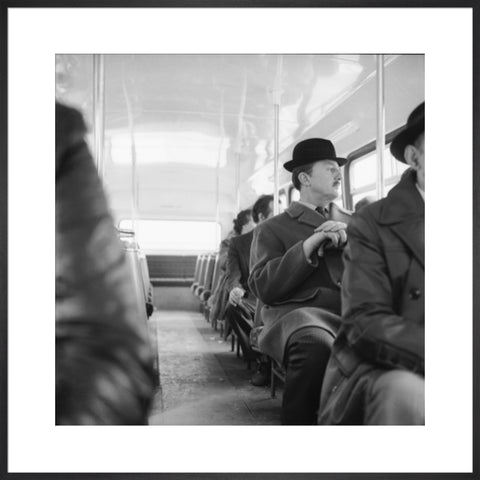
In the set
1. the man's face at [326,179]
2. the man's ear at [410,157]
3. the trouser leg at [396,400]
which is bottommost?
the trouser leg at [396,400]

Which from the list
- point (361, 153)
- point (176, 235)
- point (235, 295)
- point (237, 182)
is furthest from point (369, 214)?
point (176, 235)

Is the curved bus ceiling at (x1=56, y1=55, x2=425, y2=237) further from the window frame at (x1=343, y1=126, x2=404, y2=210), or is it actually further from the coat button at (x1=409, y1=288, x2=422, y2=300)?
the coat button at (x1=409, y1=288, x2=422, y2=300)

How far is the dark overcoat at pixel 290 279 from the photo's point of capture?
178 cm

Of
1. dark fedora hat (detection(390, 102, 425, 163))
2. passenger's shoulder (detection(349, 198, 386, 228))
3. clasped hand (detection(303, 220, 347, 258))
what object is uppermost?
dark fedora hat (detection(390, 102, 425, 163))

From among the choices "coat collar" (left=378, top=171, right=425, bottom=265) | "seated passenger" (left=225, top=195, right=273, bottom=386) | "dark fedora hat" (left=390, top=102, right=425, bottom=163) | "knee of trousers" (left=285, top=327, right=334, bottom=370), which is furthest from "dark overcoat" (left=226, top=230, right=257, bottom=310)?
"dark fedora hat" (left=390, top=102, right=425, bottom=163)

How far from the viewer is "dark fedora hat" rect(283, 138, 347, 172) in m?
1.84

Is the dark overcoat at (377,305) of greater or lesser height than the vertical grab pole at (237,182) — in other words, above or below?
below

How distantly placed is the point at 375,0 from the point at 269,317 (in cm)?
126

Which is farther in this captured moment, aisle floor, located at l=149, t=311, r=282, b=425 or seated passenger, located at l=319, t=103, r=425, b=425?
aisle floor, located at l=149, t=311, r=282, b=425

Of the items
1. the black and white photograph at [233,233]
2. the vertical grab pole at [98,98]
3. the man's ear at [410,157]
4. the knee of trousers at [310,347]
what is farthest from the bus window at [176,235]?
the man's ear at [410,157]

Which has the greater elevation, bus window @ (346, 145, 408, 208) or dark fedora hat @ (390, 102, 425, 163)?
dark fedora hat @ (390, 102, 425, 163)

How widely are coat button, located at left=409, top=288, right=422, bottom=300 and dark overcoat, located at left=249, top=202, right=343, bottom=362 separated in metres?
0.26

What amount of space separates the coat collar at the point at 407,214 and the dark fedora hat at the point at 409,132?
0.09 metres

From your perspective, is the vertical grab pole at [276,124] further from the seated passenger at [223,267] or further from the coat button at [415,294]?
the coat button at [415,294]
